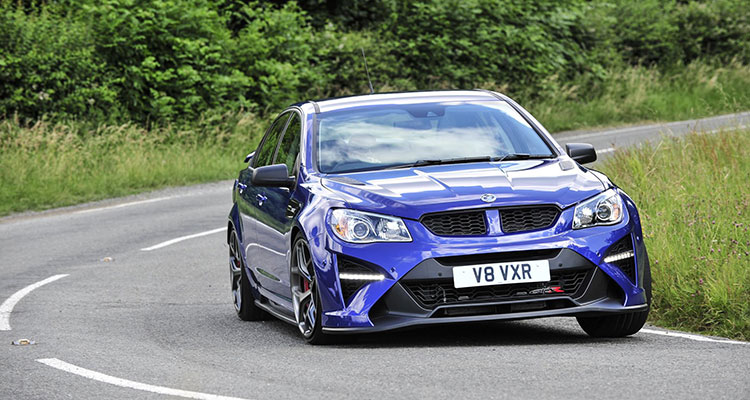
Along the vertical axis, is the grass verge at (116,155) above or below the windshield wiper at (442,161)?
below

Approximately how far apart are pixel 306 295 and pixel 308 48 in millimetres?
20410

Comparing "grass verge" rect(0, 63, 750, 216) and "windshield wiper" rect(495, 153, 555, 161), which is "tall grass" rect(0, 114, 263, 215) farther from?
"windshield wiper" rect(495, 153, 555, 161)

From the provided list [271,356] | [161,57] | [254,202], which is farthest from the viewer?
[161,57]

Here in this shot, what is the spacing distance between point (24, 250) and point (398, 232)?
8.38 metres

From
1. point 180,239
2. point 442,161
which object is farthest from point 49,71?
point 442,161

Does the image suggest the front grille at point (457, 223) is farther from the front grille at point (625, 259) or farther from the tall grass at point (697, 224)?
the tall grass at point (697, 224)

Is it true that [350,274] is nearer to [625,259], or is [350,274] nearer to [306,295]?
[306,295]

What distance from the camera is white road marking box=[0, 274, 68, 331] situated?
9.96 metres

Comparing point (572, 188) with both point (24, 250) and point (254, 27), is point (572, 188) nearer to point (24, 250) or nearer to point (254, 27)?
point (24, 250)

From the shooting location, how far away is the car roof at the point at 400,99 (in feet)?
29.9

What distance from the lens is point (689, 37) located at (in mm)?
36625

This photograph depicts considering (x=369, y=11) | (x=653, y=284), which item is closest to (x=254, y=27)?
(x=369, y=11)

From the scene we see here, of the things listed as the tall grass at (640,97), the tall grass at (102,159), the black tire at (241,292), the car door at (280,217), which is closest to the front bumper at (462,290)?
the car door at (280,217)

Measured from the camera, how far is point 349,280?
24.4ft
